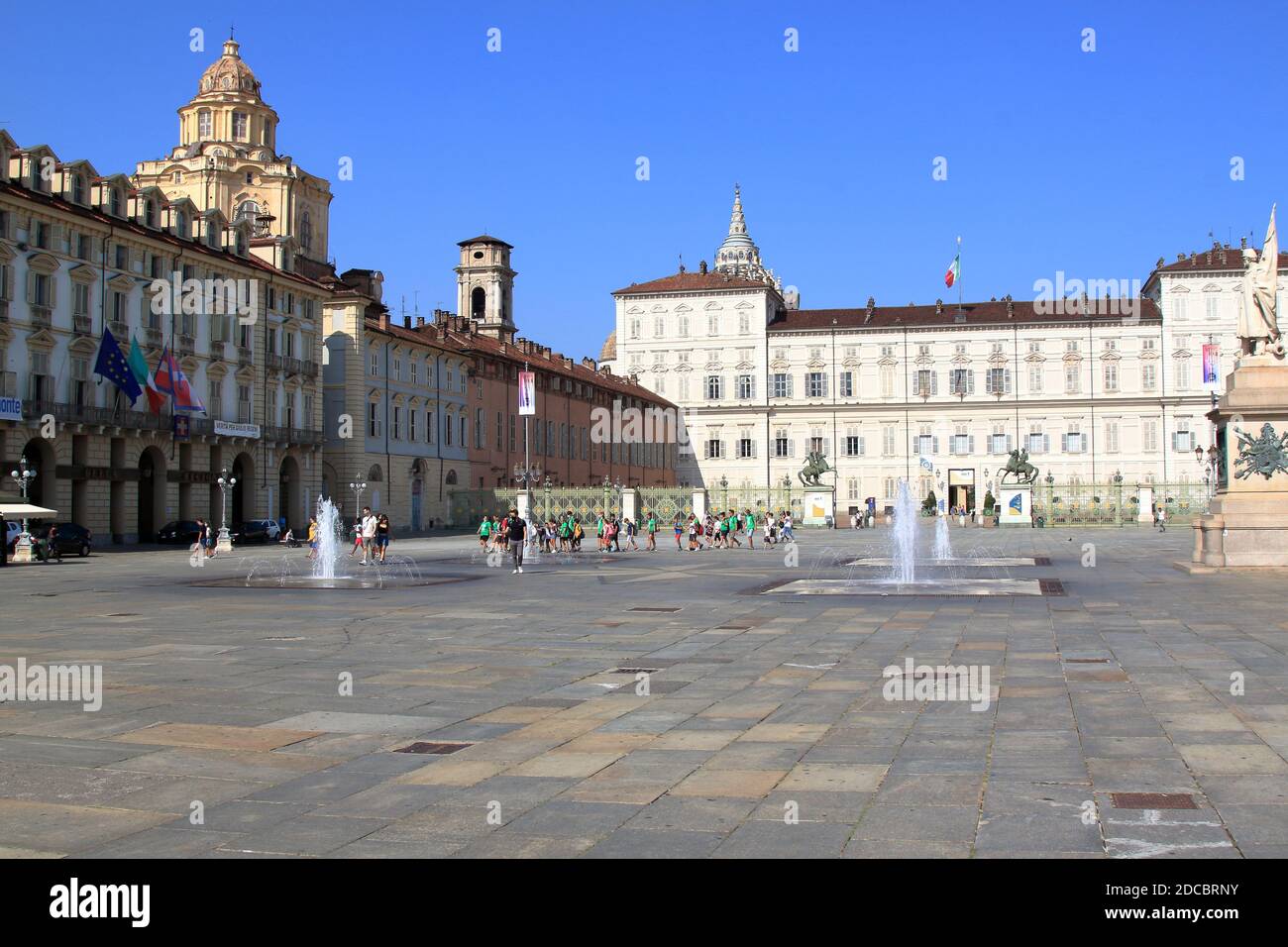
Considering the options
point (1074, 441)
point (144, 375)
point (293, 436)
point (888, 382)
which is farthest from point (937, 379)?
point (144, 375)

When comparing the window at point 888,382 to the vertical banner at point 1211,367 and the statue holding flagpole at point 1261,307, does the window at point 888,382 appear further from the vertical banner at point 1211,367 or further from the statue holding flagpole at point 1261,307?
the statue holding flagpole at point 1261,307

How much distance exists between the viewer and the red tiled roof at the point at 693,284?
334ft

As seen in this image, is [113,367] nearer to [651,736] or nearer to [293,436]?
[293,436]

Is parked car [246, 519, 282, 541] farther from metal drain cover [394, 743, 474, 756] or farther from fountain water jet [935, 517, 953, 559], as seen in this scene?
metal drain cover [394, 743, 474, 756]

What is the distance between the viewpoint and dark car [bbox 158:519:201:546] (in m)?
52.0

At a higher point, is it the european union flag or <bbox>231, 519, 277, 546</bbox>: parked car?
the european union flag

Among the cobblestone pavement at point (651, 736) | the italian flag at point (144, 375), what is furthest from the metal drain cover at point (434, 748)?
the italian flag at point (144, 375)

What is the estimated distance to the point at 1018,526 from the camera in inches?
2808

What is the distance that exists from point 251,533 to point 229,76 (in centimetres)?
4033

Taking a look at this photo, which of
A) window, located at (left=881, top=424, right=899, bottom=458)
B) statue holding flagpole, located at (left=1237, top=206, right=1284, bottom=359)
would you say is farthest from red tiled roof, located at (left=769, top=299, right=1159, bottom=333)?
statue holding flagpole, located at (left=1237, top=206, right=1284, bottom=359)

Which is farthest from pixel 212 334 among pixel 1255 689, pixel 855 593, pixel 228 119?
pixel 1255 689

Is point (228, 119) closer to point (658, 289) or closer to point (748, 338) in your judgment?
point (658, 289)

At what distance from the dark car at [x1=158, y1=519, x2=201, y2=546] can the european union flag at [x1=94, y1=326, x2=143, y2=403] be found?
649 cm
